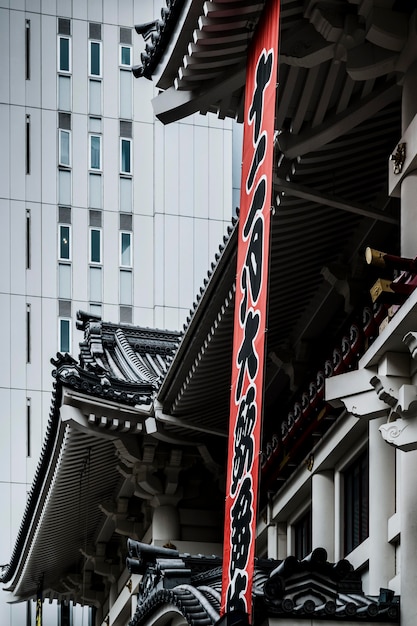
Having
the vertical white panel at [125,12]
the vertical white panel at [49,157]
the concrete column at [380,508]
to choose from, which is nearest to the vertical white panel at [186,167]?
the vertical white panel at [49,157]

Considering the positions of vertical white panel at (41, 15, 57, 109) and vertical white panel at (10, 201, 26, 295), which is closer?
vertical white panel at (10, 201, 26, 295)

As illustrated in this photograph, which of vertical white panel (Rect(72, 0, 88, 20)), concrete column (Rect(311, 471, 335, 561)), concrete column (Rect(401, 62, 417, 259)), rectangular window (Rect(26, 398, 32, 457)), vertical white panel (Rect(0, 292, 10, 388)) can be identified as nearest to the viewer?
concrete column (Rect(401, 62, 417, 259))

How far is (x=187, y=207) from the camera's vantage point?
173 feet

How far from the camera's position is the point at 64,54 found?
175 feet

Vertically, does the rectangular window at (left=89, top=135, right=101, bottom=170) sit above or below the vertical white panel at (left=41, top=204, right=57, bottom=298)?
above

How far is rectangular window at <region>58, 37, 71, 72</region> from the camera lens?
53094 millimetres

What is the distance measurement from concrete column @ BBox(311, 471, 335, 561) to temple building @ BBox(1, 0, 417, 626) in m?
0.02

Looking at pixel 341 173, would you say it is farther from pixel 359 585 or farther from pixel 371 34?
pixel 359 585

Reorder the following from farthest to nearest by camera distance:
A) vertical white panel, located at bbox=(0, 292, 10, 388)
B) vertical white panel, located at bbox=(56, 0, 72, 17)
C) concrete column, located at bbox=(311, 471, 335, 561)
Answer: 1. vertical white panel, located at bbox=(56, 0, 72, 17)
2. vertical white panel, located at bbox=(0, 292, 10, 388)
3. concrete column, located at bbox=(311, 471, 335, 561)

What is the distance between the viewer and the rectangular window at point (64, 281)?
1978 inches

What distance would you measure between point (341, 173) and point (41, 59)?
38507mm

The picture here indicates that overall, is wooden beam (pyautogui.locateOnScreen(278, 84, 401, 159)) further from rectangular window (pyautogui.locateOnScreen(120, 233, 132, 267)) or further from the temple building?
rectangular window (pyautogui.locateOnScreen(120, 233, 132, 267))

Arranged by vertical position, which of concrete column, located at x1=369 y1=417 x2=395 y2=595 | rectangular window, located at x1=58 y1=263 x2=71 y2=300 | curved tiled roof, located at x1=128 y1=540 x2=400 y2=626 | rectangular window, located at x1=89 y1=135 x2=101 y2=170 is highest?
rectangular window, located at x1=89 y1=135 x2=101 y2=170

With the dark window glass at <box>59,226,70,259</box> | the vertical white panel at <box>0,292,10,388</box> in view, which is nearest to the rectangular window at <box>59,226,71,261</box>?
the dark window glass at <box>59,226,70,259</box>
